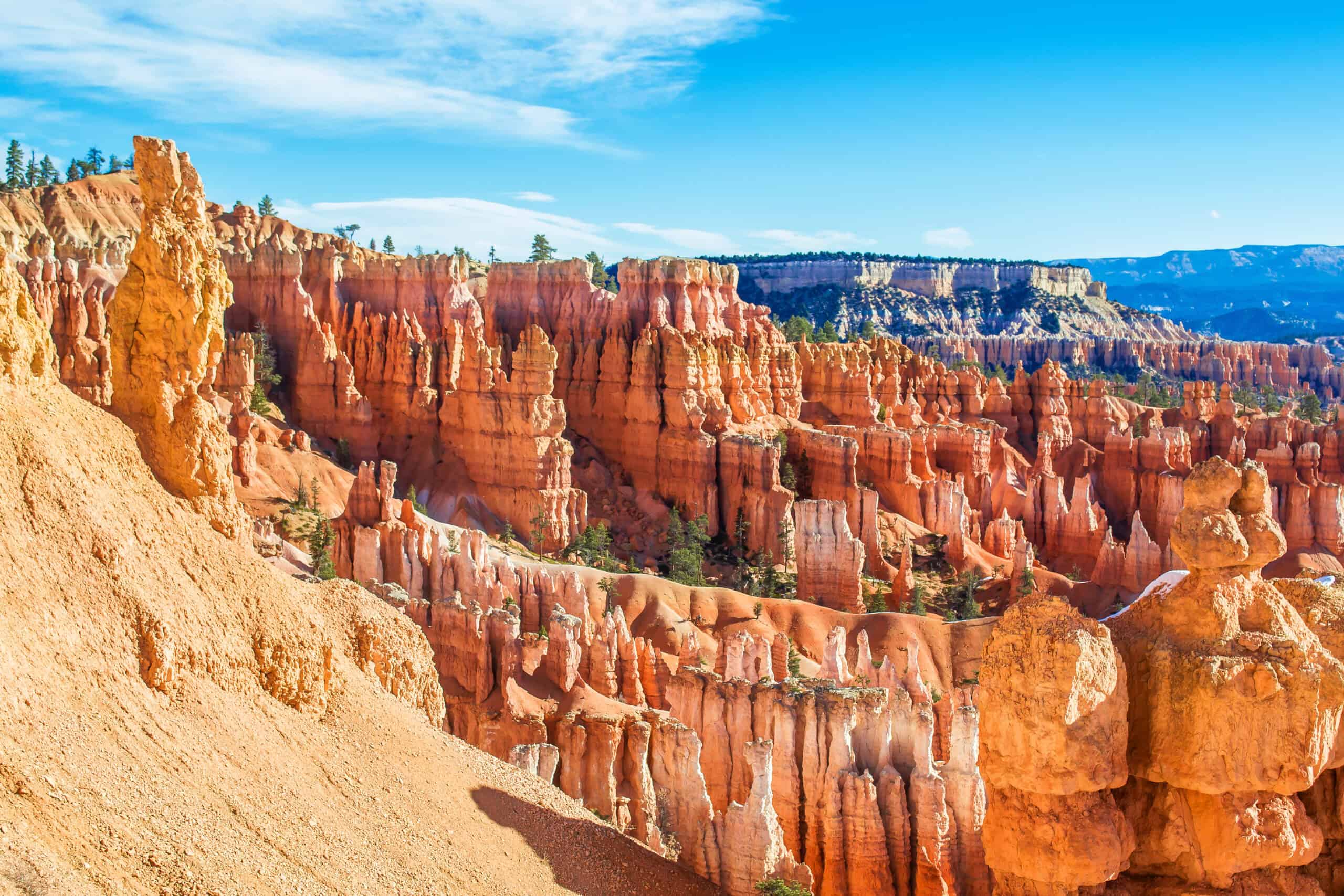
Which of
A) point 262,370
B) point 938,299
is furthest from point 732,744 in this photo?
point 938,299

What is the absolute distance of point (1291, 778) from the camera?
15.3m

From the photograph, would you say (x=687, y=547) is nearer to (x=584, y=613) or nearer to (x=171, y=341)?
(x=584, y=613)

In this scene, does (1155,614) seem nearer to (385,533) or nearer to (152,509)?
(152,509)

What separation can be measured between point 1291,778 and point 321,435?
A: 48.3m

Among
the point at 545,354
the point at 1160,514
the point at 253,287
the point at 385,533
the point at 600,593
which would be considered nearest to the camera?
the point at 385,533

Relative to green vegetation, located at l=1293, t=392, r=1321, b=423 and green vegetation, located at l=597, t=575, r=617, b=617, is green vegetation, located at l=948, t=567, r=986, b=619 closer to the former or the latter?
green vegetation, located at l=597, t=575, r=617, b=617

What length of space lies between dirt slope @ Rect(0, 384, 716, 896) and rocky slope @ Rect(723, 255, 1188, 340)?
15144 centimetres

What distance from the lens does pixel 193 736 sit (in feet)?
51.6

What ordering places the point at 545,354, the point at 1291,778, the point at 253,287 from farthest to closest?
the point at 253,287 → the point at 545,354 → the point at 1291,778

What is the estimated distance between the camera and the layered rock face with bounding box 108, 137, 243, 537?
18328 millimetres

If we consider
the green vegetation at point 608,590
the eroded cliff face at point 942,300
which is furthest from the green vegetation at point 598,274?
the eroded cliff face at point 942,300

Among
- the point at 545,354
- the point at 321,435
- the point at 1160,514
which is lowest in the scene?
the point at 1160,514

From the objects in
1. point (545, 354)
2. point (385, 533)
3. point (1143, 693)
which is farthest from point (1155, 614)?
point (545, 354)

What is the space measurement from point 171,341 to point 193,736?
6058mm
